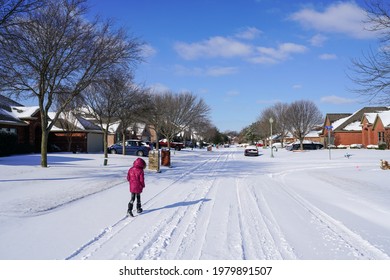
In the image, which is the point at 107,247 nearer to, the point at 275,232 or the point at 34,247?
the point at 34,247

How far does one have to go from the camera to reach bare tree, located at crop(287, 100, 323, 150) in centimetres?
5453

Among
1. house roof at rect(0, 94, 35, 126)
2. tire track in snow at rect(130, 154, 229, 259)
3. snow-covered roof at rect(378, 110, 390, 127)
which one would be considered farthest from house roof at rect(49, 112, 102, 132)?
snow-covered roof at rect(378, 110, 390, 127)

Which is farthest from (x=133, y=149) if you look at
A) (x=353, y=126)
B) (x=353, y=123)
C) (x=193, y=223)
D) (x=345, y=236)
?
(x=353, y=123)

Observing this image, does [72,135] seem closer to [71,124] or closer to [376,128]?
[71,124]

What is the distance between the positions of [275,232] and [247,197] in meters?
4.09

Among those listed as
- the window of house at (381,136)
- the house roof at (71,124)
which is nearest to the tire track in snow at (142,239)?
the house roof at (71,124)

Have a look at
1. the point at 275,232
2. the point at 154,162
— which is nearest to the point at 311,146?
the point at 154,162

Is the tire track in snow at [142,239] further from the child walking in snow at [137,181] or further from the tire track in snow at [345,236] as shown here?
the tire track in snow at [345,236]

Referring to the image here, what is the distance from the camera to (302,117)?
54781 mm

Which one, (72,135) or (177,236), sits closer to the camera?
(177,236)

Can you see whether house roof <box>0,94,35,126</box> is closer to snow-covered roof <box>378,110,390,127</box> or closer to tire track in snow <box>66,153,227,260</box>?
tire track in snow <box>66,153,227,260</box>

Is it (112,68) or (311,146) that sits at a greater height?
(112,68)

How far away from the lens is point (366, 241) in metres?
6.06

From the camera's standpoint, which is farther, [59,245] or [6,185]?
[6,185]
